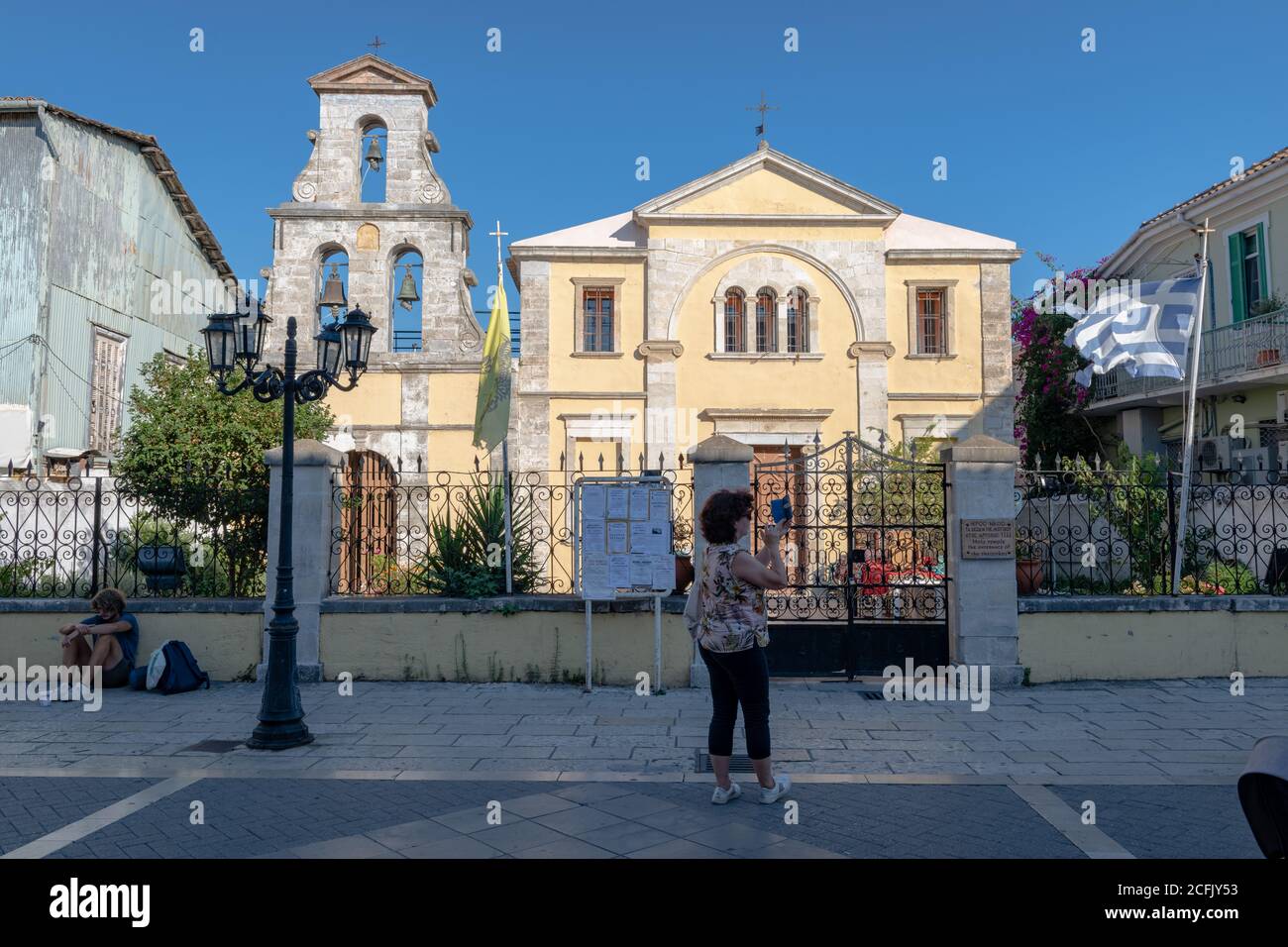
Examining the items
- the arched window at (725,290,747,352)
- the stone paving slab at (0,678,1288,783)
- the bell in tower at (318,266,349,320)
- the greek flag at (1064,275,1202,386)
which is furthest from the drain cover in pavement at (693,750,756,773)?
the arched window at (725,290,747,352)

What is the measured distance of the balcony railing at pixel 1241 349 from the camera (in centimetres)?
1761

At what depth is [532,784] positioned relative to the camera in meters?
6.23

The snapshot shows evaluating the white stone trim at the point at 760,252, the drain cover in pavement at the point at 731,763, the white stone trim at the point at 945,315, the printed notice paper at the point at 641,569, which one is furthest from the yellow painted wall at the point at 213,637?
the white stone trim at the point at 945,315

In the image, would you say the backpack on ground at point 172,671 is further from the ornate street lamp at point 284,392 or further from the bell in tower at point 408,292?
the bell in tower at point 408,292

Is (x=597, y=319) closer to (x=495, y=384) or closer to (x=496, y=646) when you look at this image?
(x=495, y=384)

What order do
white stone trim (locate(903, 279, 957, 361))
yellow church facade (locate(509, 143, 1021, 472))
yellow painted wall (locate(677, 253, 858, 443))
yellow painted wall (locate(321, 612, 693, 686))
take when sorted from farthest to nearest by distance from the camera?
white stone trim (locate(903, 279, 957, 361))
yellow painted wall (locate(677, 253, 858, 443))
yellow church facade (locate(509, 143, 1021, 472))
yellow painted wall (locate(321, 612, 693, 686))

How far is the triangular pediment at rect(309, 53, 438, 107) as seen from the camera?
19.5 metres

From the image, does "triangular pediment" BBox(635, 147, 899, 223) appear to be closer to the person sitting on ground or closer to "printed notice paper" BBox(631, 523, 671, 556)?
"printed notice paper" BBox(631, 523, 671, 556)

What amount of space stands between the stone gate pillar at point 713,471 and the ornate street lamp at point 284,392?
3.46 m

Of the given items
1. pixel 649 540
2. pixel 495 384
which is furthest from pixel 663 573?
pixel 495 384

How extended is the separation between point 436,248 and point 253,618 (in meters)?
11.5

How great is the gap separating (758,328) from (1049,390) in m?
8.10

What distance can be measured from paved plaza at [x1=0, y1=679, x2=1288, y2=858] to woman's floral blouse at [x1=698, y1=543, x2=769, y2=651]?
98 centimetres

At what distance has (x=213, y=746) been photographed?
7.45 metres
